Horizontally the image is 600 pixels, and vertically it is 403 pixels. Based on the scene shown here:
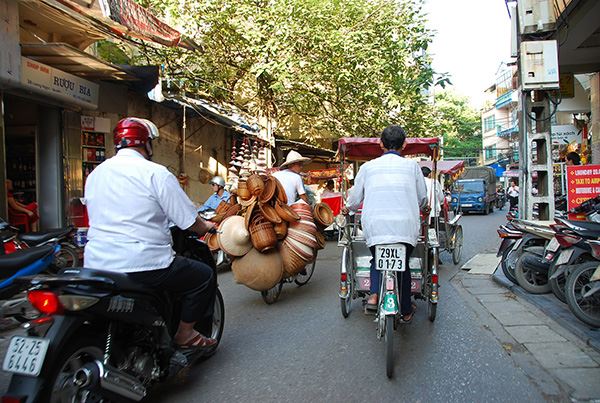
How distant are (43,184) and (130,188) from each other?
6777 millimetres

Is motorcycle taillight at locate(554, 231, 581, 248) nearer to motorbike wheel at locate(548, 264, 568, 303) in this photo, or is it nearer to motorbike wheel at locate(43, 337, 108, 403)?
motorbike wheel at locate(548, 264, 568, 303)

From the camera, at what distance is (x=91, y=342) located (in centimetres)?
264

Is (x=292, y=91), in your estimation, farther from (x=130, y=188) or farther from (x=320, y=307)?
(x=130, y=188)

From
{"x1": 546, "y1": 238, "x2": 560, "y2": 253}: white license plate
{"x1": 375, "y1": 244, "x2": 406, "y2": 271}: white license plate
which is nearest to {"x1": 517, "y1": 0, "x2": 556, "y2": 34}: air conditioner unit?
{"x1": 546, "y1": 238, "x2": 560, "y2": 253}: white license plate

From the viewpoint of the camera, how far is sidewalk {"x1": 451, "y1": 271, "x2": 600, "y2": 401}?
140 inches

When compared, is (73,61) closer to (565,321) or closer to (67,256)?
(67,256)

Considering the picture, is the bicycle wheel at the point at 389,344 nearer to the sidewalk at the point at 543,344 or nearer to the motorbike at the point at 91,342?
the sidewalk at the point at 543,344

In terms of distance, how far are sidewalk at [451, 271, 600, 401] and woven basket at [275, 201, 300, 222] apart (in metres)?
2.37

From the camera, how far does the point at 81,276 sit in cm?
261

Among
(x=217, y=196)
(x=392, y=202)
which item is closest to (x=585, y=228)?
(x=392, y=202)

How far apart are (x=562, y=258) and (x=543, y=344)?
45.2 inches

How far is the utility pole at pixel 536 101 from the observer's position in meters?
7.13

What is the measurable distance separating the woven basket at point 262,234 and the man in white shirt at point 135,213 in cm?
227

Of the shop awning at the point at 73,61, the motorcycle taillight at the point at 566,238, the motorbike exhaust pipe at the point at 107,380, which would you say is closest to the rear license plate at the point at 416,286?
the motorcycle taillight at the point at 566,238
